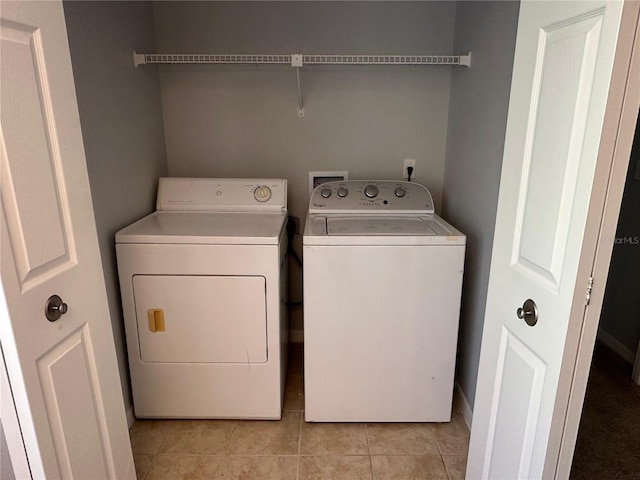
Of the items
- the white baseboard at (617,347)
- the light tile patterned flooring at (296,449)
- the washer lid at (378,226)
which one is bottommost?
the light tile patterned flooring at (296,449)

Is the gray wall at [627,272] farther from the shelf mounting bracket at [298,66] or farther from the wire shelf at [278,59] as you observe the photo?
the shelf mounting bracket at [298,66]

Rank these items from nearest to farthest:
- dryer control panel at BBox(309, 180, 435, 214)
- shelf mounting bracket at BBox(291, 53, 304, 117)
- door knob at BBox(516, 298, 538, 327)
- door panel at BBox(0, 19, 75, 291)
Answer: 1. door panel at BBox(0, 19, 75, 291)
2. door knob at BBox(516, 298, 538, 327)
3. shelf mounting bracket at BBox(291, 53, 304, 117)
4. dryer control panel at BBox(309, 180, 435, 214)

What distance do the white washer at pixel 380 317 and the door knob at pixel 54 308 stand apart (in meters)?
0.91

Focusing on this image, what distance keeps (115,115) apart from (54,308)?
3.47 ft

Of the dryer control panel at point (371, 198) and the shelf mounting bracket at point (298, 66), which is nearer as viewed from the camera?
the shelf mounting bracket at point (298, 66)

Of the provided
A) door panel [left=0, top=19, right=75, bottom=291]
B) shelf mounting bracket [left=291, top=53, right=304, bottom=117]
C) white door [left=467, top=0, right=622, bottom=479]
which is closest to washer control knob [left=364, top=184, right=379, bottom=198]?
shelf mounting bracket [left=291, top=53, right=304, bottom=117]

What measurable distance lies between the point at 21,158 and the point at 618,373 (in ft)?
9.39

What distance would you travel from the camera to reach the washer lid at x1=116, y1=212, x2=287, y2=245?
1.69m

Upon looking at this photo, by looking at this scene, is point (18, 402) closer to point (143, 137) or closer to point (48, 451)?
point (48, 451)

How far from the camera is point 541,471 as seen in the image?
0.99 m

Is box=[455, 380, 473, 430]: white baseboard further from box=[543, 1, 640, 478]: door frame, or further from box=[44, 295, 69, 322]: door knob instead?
box=[44, 295, 69, 322]: door knob

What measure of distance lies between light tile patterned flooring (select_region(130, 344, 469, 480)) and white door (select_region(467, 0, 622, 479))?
0.58 m

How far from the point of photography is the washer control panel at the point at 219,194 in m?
2.13

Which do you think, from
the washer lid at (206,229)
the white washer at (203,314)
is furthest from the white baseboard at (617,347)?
the washer lid at (206,229)
